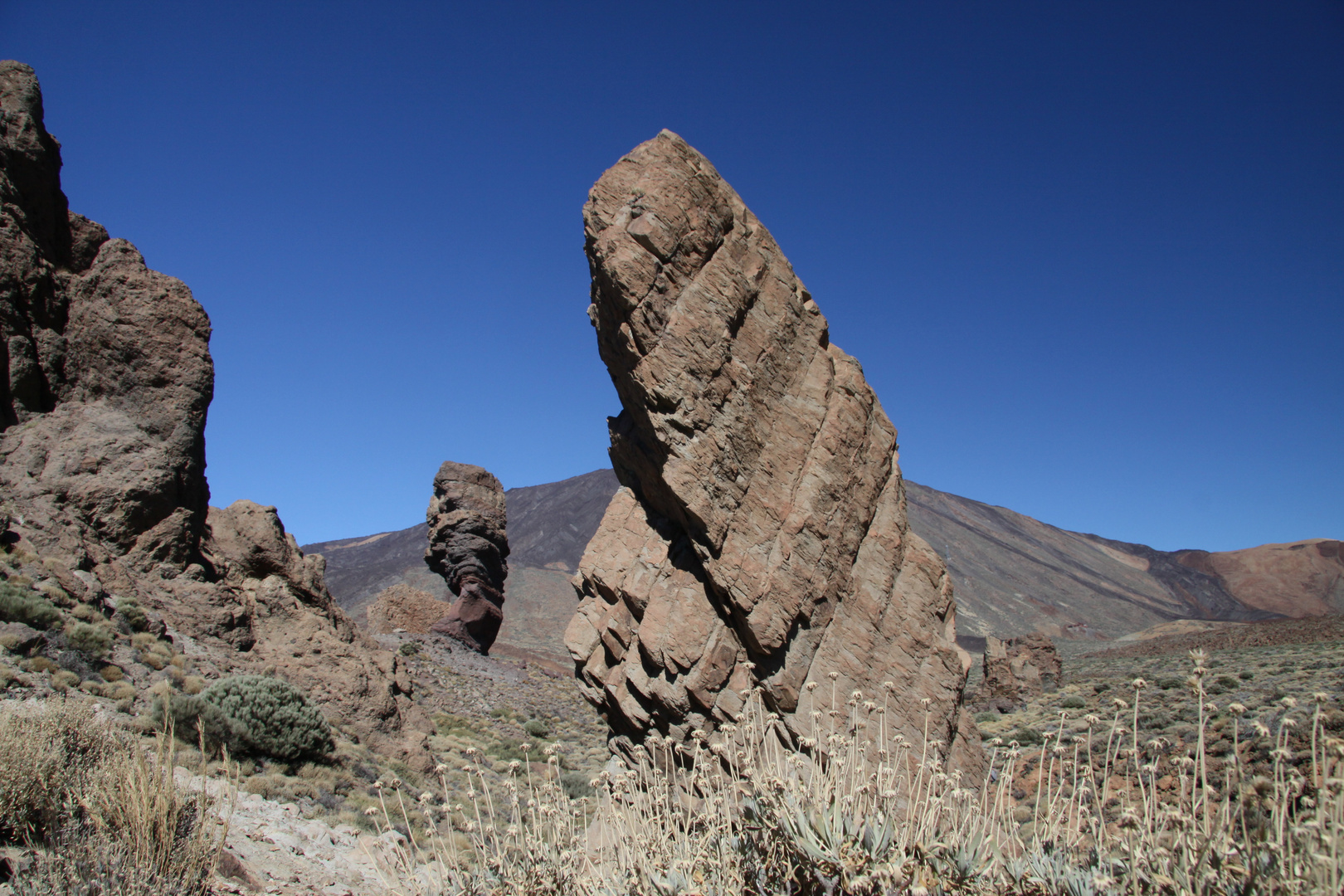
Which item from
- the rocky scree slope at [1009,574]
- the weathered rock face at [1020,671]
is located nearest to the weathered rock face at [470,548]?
the weathered rock face at [1020,671]

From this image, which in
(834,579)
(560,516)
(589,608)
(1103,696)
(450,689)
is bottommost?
(450,689)

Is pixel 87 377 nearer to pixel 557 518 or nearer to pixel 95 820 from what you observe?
pixel 95 820

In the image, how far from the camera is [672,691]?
26.1 ft

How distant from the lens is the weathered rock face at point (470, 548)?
3033 centimetres

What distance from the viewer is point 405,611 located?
101 ft

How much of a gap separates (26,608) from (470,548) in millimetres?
21952

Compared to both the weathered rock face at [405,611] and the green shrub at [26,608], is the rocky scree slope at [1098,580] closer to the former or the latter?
the weathered rock face at [405,611]

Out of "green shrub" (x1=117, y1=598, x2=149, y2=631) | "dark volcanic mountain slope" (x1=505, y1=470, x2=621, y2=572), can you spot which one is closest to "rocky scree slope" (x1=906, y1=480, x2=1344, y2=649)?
"dark volcanic mountain slope" (x1=505, y1=470, x2=621, y2=572)

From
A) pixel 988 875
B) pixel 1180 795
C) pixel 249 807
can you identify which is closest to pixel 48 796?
pixel 249 807

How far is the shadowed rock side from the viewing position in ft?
39.7

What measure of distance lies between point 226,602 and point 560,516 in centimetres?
11393

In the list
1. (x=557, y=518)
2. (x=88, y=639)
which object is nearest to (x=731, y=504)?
(x=88, y=639)

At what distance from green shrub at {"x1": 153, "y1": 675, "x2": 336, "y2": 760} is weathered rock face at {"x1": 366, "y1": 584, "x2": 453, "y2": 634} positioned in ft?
67.4

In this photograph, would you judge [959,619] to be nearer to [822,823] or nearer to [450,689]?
[450,689]
